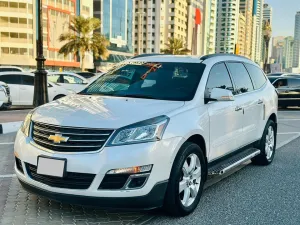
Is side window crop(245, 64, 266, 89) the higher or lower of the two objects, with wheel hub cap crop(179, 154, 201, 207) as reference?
higher

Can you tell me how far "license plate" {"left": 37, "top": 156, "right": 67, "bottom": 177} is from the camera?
3.48m

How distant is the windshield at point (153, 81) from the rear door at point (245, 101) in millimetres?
818

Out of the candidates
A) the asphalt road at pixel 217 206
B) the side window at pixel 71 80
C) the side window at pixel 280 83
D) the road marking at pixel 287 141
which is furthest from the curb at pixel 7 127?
the side window at pixel 280 83

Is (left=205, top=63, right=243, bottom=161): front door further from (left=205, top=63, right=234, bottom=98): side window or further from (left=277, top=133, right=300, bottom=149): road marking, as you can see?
(left=277, top=133, right=300, bottom=149): road marking

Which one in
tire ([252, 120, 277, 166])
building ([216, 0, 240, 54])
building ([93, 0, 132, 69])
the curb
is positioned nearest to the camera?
tire ([252, 120, 277, 166])

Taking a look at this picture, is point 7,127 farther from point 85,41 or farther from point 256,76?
point 85,41

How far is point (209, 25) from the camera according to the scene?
164 meters

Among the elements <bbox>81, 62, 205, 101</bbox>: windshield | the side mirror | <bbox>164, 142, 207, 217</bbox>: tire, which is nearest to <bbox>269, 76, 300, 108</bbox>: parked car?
<bbox>81, 62, 205, 101</bbox>: windshield

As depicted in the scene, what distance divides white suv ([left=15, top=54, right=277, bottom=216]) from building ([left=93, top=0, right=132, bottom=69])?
87.7m

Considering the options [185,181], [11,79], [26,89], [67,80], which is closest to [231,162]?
[185,181]

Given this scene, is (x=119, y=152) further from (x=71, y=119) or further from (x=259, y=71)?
(x=259, y=71)

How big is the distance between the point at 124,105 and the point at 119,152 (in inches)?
29.0

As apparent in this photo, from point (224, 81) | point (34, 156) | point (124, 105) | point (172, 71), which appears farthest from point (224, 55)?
point (34, 156)

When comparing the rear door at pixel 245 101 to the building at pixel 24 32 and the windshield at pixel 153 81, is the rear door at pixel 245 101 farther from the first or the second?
the building at pixel 24 32
